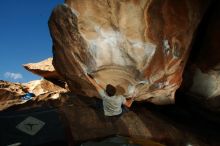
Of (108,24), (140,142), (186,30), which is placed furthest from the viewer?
(186,30)

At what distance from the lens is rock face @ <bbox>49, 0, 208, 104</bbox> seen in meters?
4.29

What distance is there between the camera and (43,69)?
8.31m

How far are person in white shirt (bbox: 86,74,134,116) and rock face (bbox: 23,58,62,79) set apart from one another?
3796 mm

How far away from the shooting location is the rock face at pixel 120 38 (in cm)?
429

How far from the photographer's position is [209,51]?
16.3ft

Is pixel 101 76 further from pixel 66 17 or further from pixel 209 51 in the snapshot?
pixel 209 51

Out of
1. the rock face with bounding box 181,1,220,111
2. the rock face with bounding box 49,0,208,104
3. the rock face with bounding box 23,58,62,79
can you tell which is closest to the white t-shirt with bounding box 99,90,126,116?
the rock face with bounding box 49,0,208,104

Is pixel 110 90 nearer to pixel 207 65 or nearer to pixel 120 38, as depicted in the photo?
pixel 120 38

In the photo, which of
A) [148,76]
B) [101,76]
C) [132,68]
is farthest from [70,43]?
[148,76]

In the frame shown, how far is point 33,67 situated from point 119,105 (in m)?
4.64

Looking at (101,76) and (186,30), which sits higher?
(186,30)

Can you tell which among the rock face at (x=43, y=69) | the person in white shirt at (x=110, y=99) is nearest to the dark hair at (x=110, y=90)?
the person in white shirt at (x=110, y=99)

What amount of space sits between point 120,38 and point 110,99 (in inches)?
37.6

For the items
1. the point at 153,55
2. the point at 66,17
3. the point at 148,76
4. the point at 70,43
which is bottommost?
the point at 148,76
